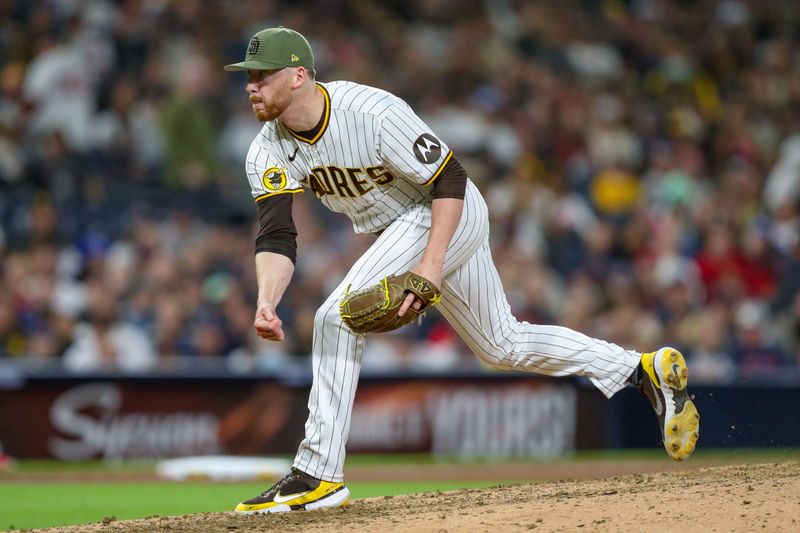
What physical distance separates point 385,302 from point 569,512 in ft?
3.58

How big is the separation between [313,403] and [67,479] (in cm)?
512

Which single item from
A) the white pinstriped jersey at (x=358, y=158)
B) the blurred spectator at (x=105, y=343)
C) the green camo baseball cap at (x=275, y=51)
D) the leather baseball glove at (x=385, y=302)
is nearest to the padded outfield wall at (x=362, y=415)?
the blurred spectator at (x=105, y=343)

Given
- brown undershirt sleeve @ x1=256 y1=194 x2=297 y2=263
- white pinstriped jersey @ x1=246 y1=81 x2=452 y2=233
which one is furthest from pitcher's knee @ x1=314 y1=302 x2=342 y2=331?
white pinstriped jersey @ x1=246 y1=81 x2=452 y2=233

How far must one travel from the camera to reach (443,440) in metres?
11.2

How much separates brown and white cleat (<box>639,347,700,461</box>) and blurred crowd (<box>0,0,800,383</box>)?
5.63 metres

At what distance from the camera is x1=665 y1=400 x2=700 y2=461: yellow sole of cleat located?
5.66 metres

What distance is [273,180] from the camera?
539 cm

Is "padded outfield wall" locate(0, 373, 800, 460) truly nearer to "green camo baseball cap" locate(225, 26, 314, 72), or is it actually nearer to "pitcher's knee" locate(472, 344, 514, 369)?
"pitcher's knee" locate(472, 344, 514, 369)

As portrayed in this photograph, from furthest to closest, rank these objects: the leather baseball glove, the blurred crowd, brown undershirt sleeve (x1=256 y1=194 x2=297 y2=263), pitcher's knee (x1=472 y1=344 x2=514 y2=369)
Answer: the blurred crowd < pitcher's knee (x1=472 y1=344 x2=514 y2=369) < brown undershirt sleeve (x1=256 y1=194 x2=297 y2=263) < the leather baseball glove

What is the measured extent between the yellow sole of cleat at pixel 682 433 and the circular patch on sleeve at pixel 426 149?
5.43 feet

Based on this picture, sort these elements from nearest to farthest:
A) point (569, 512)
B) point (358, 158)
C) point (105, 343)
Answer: point (569, 512) → point (358, 158) → point (105, 343)

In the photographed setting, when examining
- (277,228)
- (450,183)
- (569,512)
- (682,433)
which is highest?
(450,183)

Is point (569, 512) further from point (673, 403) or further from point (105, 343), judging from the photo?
point (105, 343)

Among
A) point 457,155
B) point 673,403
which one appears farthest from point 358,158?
point 457,155
